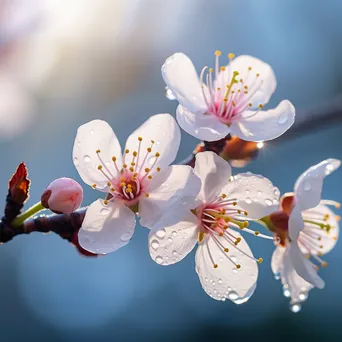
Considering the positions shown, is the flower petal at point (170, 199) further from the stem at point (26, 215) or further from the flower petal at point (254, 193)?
the stem at point (26, 215)

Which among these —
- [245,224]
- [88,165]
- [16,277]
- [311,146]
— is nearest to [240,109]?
[245,224]

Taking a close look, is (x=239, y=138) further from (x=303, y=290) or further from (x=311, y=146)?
(x=311, y=146)

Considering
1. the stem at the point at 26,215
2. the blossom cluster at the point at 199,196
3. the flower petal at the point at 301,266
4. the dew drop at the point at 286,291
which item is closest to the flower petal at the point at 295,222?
the blossom cluster at the point at 199,196

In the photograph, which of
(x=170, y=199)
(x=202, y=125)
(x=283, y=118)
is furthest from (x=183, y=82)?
(x=170, y=199)

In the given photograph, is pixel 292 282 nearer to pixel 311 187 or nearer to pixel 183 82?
pixel 311 187

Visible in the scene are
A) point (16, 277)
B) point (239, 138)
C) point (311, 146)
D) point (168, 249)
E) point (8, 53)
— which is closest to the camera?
point (168, 249)

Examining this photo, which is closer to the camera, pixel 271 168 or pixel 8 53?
pixel 8 53

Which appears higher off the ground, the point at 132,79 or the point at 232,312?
the point at 132,79
